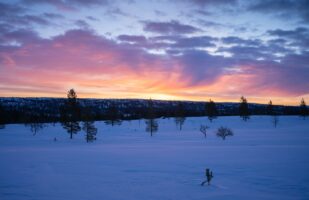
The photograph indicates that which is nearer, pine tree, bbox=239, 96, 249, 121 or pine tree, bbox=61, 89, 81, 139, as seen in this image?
pine tree, bbox=61, 89, 81, 139

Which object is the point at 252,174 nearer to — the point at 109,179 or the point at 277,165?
the point at 277,165

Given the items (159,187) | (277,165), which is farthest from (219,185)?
(277,165)

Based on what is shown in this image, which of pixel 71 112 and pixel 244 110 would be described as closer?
pixel 71 112

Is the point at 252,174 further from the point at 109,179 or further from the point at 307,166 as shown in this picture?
the point at 109,179

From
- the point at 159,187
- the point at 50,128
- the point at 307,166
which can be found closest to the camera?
the point at 159,187

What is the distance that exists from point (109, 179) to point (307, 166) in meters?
15.5

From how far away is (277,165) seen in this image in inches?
880

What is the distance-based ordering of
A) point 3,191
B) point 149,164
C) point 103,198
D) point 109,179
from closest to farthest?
1. point 103,198
2. point 3,191
3. point 109,179
4. point 149,164

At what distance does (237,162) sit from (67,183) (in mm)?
14946

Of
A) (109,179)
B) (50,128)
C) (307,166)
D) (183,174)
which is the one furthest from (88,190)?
(50,128)

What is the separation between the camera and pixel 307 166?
70.1ft

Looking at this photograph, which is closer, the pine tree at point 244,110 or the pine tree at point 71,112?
the pine tree at point 71,112

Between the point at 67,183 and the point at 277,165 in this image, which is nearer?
the point at 67,183

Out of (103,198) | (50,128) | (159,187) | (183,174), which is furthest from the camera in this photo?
(50,128)
